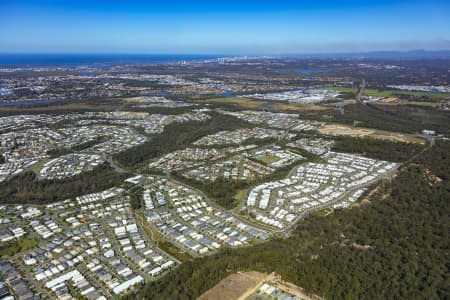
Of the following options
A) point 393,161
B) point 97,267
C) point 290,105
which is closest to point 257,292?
point 97,267

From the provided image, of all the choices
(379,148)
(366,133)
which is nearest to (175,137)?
(379,148)

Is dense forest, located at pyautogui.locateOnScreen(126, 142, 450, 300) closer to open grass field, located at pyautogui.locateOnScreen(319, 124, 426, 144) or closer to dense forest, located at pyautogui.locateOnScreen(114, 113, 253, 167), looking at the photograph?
open grass field, located at pyautogui.locateOnScreen(319, 124, 426, 144)

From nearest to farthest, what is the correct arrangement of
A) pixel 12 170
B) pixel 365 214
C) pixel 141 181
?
pixel 365 214, pixel 141 181, pixel 12 170

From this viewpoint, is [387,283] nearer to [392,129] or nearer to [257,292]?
[257,292]

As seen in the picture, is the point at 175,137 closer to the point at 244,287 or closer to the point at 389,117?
the point at 244,287

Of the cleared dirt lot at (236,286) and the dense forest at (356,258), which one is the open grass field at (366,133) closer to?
the dense forest at (356,258)
